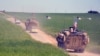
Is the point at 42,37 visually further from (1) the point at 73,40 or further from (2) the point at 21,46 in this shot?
(2) the point at 21,46

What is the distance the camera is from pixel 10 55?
5.84m

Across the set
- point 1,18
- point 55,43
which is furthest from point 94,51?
point 1,18

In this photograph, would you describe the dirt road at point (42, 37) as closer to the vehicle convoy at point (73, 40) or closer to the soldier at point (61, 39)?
the soldier at point (61, 39)

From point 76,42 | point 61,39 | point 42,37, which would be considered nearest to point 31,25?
point 42,37

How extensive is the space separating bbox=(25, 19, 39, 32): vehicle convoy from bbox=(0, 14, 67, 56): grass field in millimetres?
162

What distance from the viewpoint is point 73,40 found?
6.80 metres

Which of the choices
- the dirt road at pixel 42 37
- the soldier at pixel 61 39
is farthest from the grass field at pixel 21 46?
the soldier at pixel 61 39

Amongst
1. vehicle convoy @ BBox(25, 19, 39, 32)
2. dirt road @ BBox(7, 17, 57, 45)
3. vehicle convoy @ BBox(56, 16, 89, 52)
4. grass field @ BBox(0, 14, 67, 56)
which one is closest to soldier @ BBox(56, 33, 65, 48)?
vehicle convoy @ BBox(56, 16, 89, 52)

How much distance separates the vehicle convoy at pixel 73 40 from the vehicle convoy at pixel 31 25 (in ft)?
3.27

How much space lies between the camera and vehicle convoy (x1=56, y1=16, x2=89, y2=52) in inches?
267

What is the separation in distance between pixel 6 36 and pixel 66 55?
5.41 feet

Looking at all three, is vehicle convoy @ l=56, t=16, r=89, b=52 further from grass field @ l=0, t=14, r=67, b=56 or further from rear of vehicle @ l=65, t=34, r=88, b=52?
grass field @ l=0, t=14, r=67, b=56

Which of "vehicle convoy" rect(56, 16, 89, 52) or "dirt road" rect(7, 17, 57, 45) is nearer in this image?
"vehicle convoy" rect(56, 16, 89, 52)

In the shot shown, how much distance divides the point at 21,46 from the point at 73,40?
0.94 meters
